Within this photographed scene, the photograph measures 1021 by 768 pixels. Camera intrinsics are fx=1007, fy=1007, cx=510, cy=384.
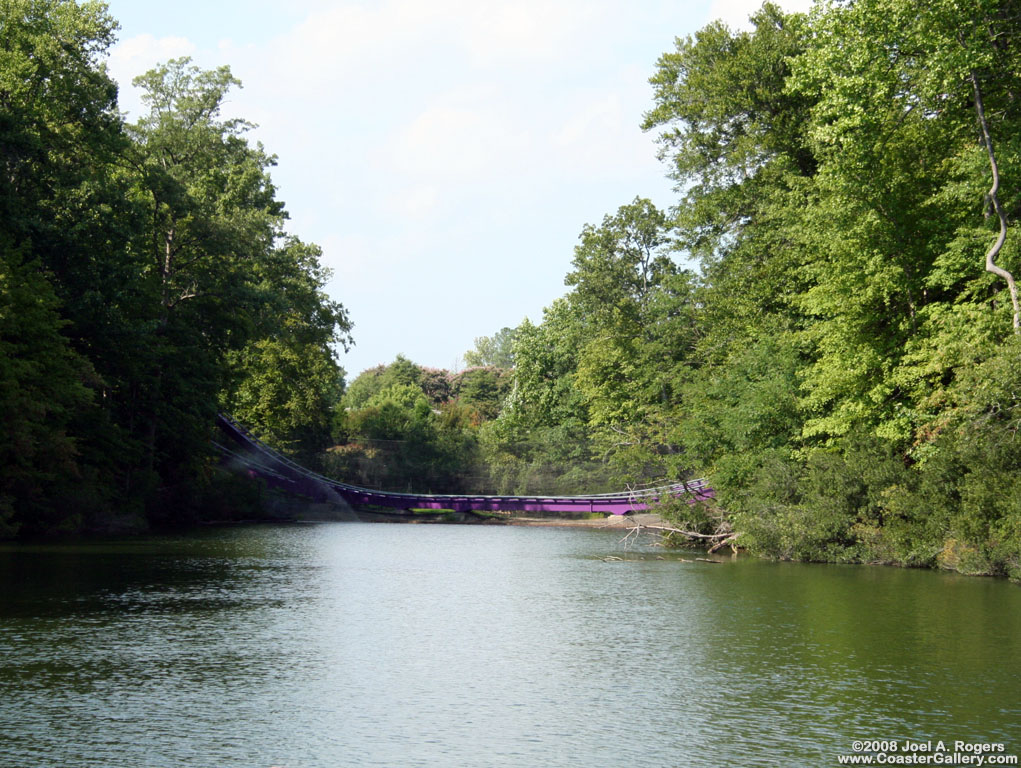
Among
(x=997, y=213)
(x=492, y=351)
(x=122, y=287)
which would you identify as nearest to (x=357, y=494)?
(x=122, y=287)

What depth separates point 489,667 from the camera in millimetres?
10859

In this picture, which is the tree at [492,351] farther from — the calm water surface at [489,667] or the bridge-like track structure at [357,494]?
the calm water surface at [489,667]

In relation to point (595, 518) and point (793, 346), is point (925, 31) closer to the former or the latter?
point (793, 346)

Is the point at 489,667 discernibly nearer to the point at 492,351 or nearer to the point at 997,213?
the point at 997,213

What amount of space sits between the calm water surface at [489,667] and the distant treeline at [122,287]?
7.64 metres

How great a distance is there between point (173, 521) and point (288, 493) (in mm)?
7748

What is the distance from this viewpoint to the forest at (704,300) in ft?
66.2

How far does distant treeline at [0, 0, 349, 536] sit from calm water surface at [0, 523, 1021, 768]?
7.64 meters

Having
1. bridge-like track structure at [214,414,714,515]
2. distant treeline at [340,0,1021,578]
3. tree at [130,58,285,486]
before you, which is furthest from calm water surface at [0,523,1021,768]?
bridge-like track structure at [214,414,714,515]

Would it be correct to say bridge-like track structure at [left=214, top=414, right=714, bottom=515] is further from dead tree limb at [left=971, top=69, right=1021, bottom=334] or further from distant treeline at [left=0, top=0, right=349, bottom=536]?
dead tree limb at [left=971, top=69, right=1021, bottom=334]

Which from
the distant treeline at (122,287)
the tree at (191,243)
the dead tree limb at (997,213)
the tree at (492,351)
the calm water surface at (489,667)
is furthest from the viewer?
the tree at (492,351)

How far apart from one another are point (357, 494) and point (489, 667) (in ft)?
124

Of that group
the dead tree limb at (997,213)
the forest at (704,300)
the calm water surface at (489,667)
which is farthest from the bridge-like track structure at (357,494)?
the calm water surface at (489,667)

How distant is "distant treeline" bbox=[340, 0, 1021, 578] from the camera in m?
19.5
